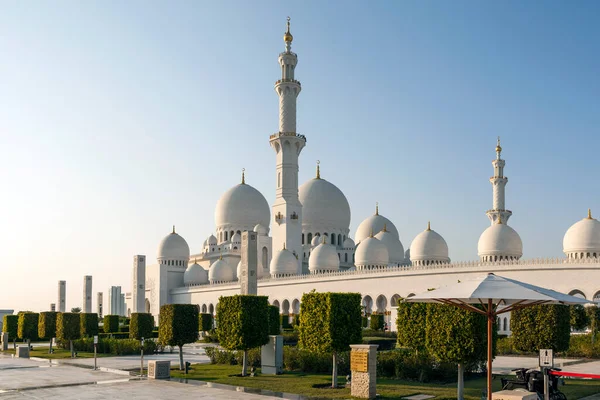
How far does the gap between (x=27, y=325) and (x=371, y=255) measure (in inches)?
1270

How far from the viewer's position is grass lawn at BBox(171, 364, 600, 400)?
679 inches

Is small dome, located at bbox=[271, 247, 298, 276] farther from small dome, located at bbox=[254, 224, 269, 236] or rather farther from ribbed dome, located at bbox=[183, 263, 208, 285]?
ribbed dome, located at bbox=[183, 263, 208, 285]

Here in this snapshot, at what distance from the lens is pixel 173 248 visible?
82188 millimetres

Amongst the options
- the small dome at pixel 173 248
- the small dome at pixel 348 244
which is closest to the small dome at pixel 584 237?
the small dome at pixel 348 244

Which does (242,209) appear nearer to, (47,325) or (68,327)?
(47,325)

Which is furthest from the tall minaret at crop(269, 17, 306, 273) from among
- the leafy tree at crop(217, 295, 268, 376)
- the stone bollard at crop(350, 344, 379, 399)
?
the stone bollard at crop(350, 344, 379, 399)

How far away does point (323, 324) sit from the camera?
19828mm

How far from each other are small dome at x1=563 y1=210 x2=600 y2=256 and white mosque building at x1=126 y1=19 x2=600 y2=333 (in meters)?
0.07

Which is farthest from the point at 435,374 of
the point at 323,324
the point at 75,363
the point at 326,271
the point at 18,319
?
the point at 326,271

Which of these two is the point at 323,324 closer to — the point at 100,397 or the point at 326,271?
the point at 100,397

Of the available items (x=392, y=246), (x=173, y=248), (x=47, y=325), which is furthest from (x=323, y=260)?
(x=47, y=325)

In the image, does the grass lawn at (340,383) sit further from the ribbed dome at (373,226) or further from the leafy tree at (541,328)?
the ribbed dome at (373,226)

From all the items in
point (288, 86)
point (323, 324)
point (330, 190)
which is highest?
point (288, 86)

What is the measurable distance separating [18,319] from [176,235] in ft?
146
